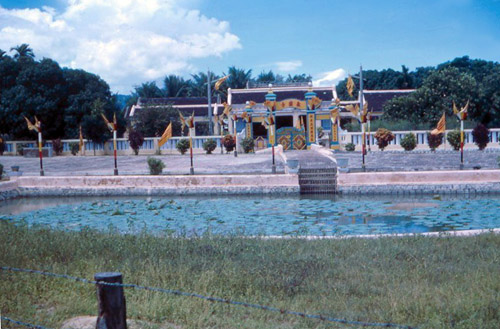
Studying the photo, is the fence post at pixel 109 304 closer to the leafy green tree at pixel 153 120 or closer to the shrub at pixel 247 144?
the shrub at pixel 247 144

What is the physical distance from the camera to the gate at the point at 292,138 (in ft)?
94.5

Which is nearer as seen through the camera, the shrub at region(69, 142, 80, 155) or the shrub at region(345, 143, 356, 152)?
the shrub at region(345, 143, 356, 152)

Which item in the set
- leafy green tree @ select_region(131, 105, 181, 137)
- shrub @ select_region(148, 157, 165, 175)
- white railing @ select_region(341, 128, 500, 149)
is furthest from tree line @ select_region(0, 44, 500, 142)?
shrub @ select_region(148, 157, 165, 175)

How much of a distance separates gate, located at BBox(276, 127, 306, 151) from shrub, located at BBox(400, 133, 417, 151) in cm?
577

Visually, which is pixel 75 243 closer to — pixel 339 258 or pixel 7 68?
pixel 339 258

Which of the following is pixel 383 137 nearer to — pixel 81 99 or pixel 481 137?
pixel 481 137

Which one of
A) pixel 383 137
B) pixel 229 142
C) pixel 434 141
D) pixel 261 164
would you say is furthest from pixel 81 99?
pixel 434 141

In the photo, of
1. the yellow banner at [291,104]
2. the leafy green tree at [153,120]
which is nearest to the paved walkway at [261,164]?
the yellow banner at [291,104]

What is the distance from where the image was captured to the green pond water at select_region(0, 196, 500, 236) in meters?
9.82

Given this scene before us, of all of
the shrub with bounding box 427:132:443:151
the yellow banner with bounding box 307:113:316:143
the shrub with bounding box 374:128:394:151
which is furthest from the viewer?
the yellow banner with bounding box 307:113:316:143

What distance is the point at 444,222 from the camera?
10203 millimetres

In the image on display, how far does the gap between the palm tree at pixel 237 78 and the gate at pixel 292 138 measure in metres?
19.5

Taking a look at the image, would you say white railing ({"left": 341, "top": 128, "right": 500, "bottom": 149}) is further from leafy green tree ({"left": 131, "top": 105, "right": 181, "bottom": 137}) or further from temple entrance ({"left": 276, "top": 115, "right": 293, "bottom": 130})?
leafy green tree ({"left": 131, "top": 105, "right": 181, "bottom": 137})

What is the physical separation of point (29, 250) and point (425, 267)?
14.2 ft
